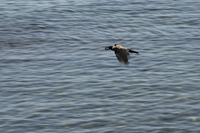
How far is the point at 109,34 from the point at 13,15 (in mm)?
7991

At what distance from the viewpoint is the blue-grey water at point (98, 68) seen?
707 inches

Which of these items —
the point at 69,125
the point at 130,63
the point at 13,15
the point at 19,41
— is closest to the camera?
the point at 69,125

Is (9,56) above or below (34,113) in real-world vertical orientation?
above

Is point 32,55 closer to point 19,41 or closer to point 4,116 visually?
point 19,41

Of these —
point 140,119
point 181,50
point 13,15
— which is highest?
point 13,15

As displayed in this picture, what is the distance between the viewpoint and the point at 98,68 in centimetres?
2289

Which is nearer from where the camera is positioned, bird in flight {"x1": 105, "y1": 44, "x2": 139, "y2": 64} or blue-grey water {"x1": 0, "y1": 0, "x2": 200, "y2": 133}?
blue-grey water {"x1": 0, "y1": 0, "x2": 200, "y2": 133}

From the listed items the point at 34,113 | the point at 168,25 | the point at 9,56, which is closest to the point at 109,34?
the point at 168,25

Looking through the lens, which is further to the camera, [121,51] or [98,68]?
[98,68]

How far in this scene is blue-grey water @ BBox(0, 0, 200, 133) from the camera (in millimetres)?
17953

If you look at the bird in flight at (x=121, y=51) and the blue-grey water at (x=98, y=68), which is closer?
the blue-grey water at (x=98, y=68)

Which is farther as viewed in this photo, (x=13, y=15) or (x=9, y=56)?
(x=13, y=15)

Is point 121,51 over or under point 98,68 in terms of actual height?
over

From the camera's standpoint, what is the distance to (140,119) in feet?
58.9
